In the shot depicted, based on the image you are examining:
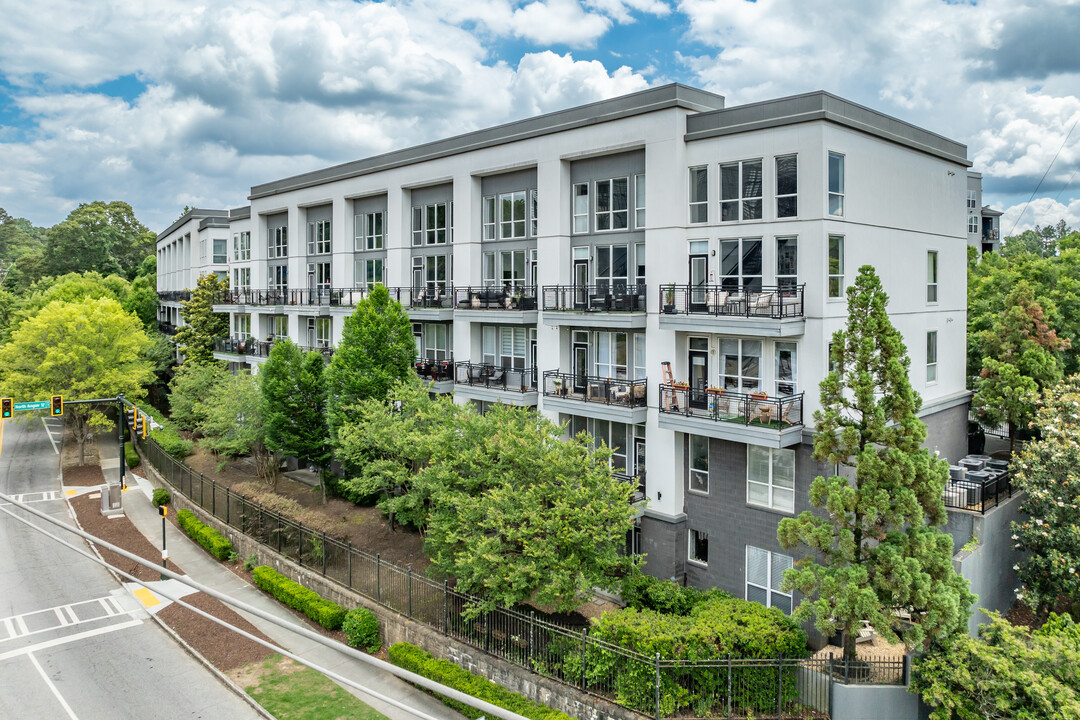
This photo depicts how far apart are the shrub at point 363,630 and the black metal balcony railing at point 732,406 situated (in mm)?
10820

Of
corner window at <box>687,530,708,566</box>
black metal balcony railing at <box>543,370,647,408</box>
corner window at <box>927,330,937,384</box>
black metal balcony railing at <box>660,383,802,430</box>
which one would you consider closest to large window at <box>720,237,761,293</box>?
black metal balcony railing at <box>660,383,802,430</box>

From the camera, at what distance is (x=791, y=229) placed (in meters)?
21.0

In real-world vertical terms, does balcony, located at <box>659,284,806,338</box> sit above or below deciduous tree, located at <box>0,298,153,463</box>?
above

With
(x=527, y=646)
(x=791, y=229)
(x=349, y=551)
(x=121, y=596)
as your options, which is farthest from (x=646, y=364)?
(x=121, y=596)

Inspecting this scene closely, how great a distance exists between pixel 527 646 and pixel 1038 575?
13.9 metres

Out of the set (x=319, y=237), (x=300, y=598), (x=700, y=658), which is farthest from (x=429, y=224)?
(x=700, y=658)

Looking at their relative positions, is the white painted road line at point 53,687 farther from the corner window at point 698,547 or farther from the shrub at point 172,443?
the shrub at point 172,443

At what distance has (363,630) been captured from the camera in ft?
71.5

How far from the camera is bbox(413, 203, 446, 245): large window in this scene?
111 ft

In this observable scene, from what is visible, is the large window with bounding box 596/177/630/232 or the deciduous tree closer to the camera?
the large window with bounding box 596/177/630/232

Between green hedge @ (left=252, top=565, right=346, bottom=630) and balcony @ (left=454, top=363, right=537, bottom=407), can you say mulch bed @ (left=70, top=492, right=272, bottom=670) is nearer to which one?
green hedge @ (left=252, top=565, right=346, bottom=630)

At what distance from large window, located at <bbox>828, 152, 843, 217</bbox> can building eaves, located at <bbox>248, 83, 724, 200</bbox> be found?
15.4 feet

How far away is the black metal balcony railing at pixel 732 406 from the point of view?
20453 mm

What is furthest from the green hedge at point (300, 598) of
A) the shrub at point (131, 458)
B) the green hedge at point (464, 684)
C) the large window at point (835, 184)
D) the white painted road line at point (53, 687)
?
the shrub at point (131, 458)
